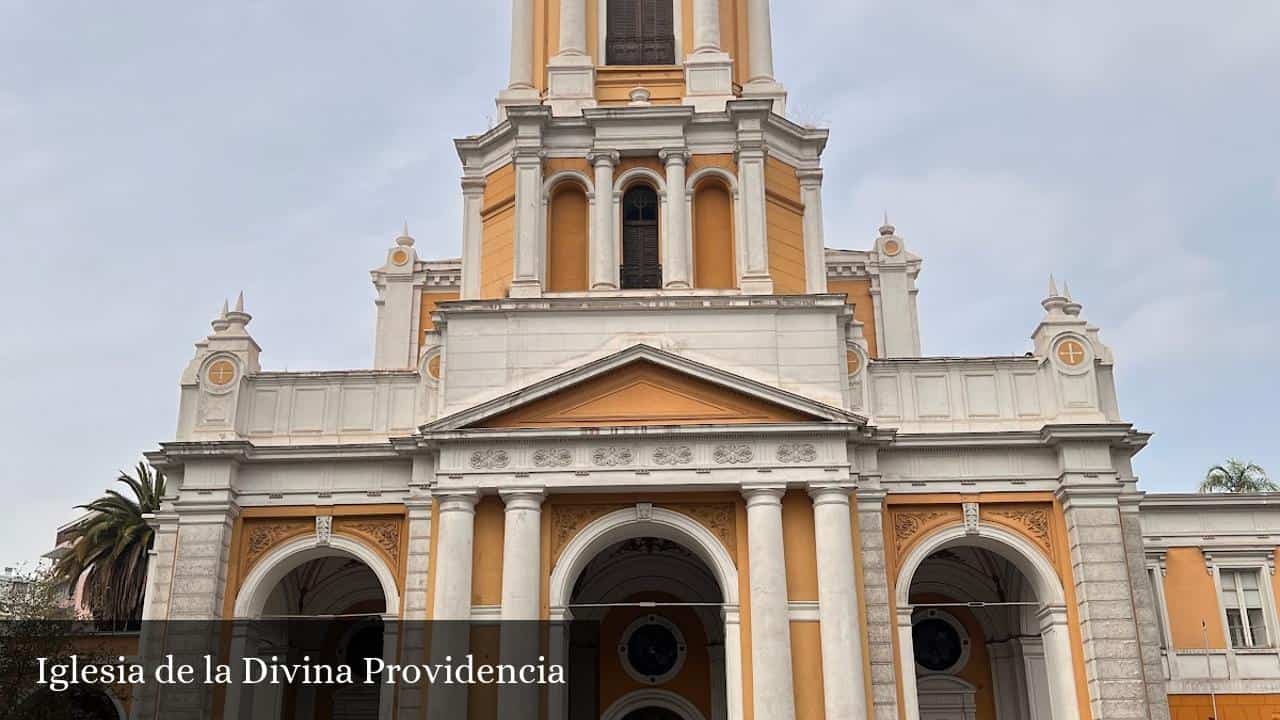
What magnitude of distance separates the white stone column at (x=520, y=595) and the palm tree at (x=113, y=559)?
19089 millimetres

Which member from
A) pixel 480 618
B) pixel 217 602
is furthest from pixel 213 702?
pixel 480 618

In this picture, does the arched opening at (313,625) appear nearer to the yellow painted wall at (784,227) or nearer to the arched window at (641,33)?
the yellow painted wall at (784,227)

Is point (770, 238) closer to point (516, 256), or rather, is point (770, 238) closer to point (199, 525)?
point (516, 256)

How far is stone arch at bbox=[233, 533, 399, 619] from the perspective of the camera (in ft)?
86.4

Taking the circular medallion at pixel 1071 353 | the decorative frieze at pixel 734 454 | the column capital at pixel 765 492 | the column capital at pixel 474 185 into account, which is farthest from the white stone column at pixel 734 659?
the column capital at pixel 474 185

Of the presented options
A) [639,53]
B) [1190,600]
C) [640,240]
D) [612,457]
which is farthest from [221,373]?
[1190,600]

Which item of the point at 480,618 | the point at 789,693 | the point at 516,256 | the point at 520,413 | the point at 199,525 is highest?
the point at 516,256

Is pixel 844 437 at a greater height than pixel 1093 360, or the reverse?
pixel 1093 360

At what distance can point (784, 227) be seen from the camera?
1176 inches

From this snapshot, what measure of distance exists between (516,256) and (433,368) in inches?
122

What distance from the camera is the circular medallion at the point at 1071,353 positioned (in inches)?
1078

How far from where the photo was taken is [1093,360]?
27.3 metres

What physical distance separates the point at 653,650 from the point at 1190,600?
505 inches

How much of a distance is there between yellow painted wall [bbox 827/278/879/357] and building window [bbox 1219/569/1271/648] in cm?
1164
